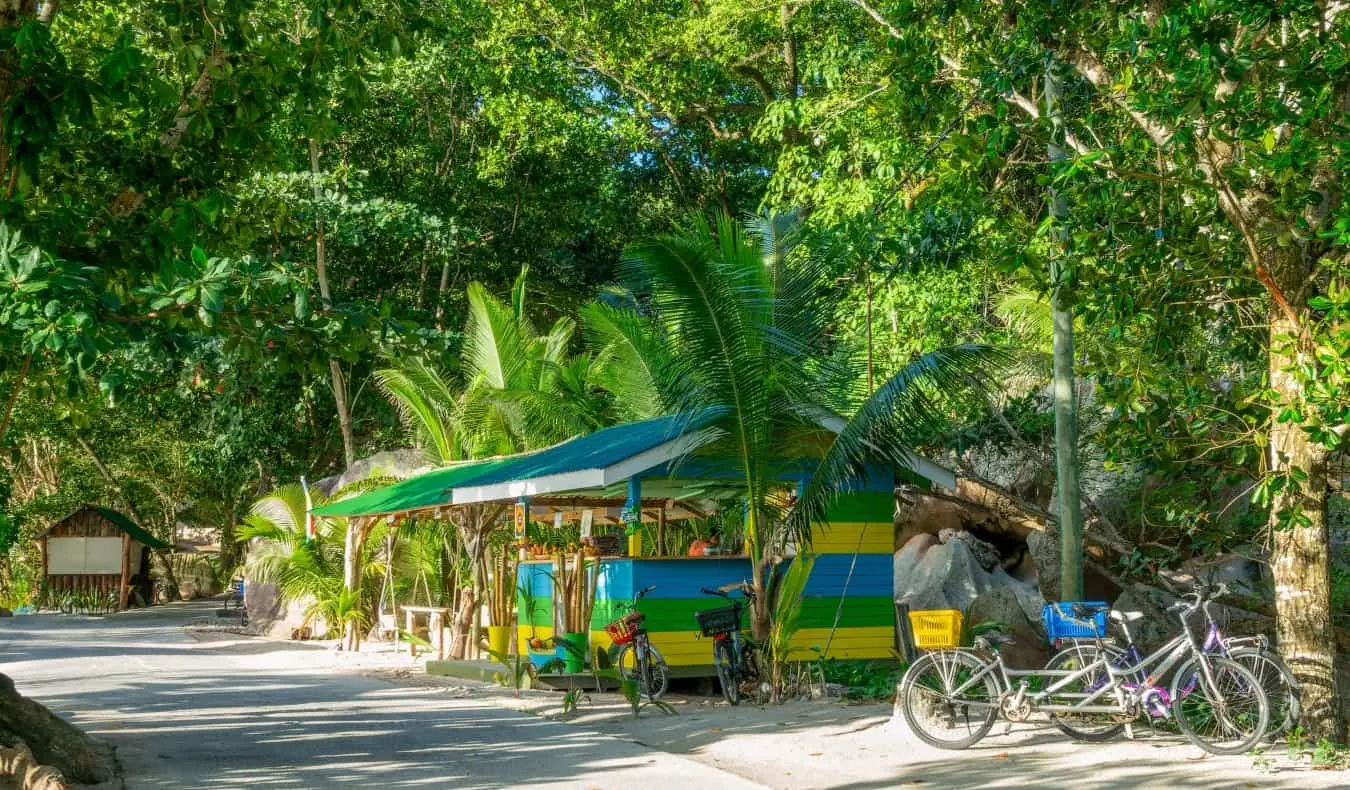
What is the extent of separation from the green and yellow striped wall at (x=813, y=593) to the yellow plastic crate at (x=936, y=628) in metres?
2.17

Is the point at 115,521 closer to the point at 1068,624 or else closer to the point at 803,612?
the point at 803,612

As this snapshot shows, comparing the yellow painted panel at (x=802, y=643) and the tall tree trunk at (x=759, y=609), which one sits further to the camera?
the yellow painted panel at (x=802, y=643)

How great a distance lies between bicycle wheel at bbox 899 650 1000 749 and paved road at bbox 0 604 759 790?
149 cm

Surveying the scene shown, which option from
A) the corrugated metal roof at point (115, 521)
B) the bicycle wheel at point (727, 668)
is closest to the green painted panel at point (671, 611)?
the bicycle wheel at point (727, 668)

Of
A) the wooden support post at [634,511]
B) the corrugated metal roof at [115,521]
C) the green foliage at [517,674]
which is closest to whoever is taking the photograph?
the wooden support post at [634,511]

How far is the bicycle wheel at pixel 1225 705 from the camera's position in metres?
8.73

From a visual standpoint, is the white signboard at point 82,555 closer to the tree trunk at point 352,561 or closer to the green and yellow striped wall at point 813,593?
the tree trunk at point 352,561

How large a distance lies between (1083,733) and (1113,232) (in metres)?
3.36

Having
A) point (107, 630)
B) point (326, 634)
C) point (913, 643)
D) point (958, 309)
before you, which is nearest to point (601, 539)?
point (913, 643)

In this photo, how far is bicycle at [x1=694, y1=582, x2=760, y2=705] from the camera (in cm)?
1275

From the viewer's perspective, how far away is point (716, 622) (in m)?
12.8

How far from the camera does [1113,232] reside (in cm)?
989

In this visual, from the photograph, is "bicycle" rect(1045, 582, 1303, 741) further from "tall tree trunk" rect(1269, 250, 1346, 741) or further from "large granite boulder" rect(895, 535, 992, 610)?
"large granite boulder" rect(895, 535, 992, 610)

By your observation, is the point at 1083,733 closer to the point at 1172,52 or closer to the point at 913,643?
the point at 913,643
